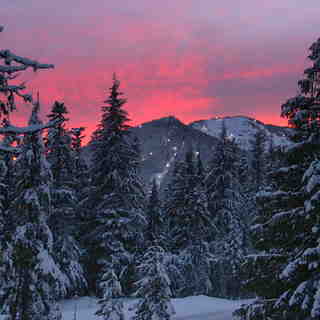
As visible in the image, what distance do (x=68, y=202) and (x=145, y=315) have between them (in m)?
11.0

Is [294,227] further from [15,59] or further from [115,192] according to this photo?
[115,192]

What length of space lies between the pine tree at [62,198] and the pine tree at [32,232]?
8.18 meters

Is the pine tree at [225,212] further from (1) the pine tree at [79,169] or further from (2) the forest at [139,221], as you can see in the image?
(1) the pine tree at [79,169]

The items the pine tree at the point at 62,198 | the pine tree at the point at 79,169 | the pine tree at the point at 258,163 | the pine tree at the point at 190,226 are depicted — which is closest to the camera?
the pine tree at the point at 62,198

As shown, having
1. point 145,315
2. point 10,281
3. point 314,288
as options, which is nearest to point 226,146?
point 145,315

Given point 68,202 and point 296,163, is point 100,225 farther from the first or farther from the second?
point 296,163

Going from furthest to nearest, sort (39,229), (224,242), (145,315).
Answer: (224,242) → (145,315) → (39,229)

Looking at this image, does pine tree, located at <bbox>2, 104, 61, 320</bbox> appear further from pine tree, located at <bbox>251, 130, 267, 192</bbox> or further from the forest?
pine tree, located at <bbox>251, 130, 267, 192</bbox>

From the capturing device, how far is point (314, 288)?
11.1 metres

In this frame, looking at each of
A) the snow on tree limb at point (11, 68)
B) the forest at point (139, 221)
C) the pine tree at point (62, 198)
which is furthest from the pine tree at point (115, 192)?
the snow on tree limb at point (11, 68)

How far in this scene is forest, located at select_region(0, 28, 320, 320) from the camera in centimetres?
1178

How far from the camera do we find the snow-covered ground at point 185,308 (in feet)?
81.6

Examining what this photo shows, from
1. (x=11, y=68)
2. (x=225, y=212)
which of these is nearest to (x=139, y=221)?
(x=225, y=212)

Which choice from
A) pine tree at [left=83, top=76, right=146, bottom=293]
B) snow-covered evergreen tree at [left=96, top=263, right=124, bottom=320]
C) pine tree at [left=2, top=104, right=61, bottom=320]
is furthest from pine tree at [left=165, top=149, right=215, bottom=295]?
pine tree at [left=2, top=104, right=61, bottom=320]
